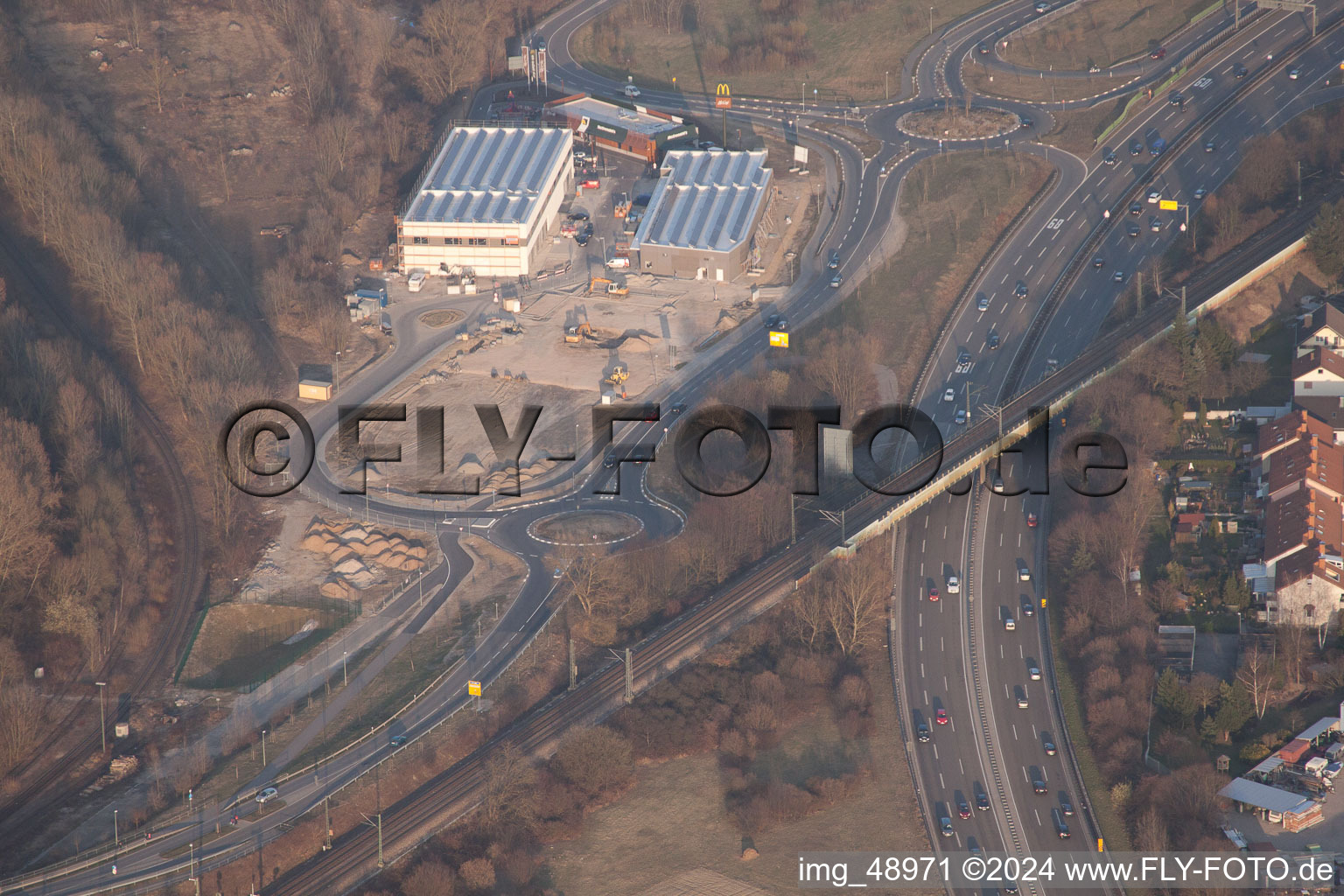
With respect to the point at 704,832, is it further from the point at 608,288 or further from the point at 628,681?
the point at 608,288

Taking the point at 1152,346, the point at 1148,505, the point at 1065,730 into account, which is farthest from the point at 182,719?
the point at 1152,346

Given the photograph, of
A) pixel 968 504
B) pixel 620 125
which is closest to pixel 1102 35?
pixel 620 125

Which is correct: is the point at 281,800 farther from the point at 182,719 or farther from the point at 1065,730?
the point at 1065,730

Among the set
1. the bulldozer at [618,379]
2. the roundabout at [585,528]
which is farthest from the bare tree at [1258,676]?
the bulldozer at [618,379]

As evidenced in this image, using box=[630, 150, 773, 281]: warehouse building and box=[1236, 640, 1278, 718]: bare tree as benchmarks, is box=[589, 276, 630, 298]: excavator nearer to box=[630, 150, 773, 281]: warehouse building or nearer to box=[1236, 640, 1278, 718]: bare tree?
box=[630, 150, 773, 281]: warehouse building

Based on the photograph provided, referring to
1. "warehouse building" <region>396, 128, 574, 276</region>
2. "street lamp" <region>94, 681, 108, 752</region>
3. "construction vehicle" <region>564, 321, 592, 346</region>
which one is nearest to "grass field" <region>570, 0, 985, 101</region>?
"warehouse building" <region>396, 128, 574, 276</region>
